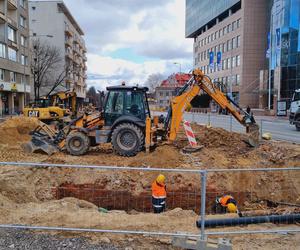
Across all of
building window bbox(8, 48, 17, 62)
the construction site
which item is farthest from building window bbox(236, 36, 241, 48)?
the construction site

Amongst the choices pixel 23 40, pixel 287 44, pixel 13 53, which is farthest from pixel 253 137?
pixel 23 40

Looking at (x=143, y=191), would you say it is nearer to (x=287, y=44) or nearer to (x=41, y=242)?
(x=41, y=242)

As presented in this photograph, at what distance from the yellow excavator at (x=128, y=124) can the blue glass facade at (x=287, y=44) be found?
3825 cm

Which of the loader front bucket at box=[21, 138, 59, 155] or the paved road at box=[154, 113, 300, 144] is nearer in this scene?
the loader front bucket at box=[21, 138, 59, 155]

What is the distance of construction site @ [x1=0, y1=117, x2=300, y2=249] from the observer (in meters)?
6.01

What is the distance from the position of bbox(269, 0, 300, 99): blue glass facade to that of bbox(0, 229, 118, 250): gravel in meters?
47.7

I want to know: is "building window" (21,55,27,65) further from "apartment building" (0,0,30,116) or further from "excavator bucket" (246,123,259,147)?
"excavator bucket" (246,123,259,147)

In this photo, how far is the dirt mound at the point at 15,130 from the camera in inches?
693

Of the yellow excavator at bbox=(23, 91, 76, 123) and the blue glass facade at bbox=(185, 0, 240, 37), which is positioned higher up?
the blue glass facade at bbox=(185, 0, 240, 37)

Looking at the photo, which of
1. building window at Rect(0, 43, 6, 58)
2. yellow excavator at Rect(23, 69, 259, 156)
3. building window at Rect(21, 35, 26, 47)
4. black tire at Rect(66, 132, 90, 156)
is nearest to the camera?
yellow excavator at Rect(23, 69, 259, 156)

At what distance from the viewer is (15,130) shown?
19.3 meters

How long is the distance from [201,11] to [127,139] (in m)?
94.2

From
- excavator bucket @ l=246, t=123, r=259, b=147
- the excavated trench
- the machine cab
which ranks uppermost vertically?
the machine cab

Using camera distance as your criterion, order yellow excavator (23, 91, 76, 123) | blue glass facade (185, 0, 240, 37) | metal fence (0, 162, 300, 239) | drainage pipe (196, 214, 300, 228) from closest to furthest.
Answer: drainage pipe (196, 214, 300, 228) → metal fence (0, 162, 300, 239) → yellow excavator (23, 91, 76, 123) → blue glass facade (185, 0, 240, 37)
